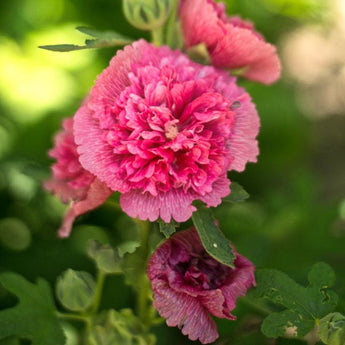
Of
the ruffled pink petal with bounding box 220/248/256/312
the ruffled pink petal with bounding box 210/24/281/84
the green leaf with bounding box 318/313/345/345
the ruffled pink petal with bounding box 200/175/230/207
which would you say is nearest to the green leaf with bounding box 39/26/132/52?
the ruffled pink petal with bounding box 210/24/281/84

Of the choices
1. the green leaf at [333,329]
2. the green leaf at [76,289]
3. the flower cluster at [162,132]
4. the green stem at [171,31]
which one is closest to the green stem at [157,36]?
the green stem at [171,31]

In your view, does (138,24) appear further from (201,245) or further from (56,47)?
(201,245)

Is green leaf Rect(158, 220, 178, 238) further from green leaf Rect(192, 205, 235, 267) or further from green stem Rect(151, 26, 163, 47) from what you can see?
green stem Rect(151, 26, 163, 47)

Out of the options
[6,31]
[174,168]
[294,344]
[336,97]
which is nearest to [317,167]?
[336,97]

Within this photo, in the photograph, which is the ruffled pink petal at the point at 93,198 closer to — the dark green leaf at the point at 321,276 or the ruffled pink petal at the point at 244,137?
the ruffled pink petal at the point at 244,137

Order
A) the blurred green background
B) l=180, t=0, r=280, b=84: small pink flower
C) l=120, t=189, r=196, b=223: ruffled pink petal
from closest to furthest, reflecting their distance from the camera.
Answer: l=120, t=189, r=196, b=223: ruffled pink petal → l=180, t=0, r=280, b=84: small pink flower → the blurred green background

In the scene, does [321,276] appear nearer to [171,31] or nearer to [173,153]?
[173,153]
